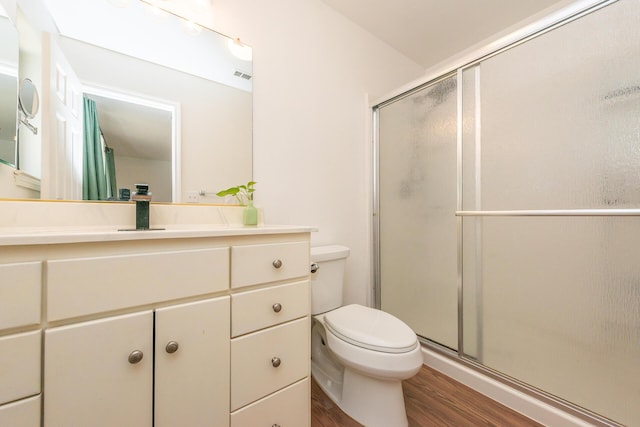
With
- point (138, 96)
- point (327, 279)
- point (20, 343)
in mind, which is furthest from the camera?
point (327, 279)

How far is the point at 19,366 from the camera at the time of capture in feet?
1.75

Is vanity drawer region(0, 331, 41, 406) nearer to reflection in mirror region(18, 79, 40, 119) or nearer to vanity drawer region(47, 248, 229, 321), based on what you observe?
vanity drawer region(47, 248, 229, 321)

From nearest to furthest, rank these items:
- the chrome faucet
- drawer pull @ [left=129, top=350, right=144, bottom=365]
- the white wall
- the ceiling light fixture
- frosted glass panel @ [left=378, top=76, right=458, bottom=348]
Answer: drawer pull @ [left=129, top=350, right=144, bottom=365]
the chrome faucet
the ceiling light fixture
the white wall
frosted glass panel @ [left=378, top=76, right=458, bottom=348]

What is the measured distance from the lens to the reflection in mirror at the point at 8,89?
0.80 m

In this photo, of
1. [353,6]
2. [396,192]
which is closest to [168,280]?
[396,192]

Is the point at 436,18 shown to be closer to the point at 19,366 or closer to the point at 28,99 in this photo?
the point at 28,99

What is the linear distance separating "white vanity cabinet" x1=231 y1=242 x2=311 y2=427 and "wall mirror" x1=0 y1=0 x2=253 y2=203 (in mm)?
528

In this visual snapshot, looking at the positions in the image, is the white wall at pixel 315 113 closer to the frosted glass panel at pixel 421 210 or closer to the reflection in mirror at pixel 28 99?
the frosted glass panel at pixel 421 210

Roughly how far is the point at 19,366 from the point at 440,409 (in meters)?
1.53

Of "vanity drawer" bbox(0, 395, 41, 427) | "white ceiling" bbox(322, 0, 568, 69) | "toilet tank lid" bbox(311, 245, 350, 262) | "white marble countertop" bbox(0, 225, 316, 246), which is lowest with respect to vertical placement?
"vanity drawer" bbox(0, 395, 41, 427)

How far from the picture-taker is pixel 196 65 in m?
1.21

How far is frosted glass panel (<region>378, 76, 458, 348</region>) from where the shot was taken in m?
1.52

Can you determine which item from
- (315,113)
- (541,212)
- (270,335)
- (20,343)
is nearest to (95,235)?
(20,343)

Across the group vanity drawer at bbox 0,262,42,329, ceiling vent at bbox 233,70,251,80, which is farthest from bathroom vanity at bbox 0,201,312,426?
ceiling vent at bbox 233,70,251,80
